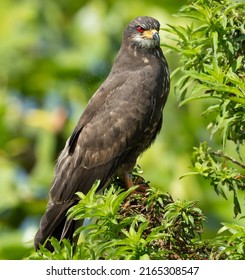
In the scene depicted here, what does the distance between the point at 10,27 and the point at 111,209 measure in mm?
7051

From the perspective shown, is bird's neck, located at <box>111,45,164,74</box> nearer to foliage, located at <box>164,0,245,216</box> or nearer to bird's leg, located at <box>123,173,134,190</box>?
bird's leg, located at <box>123,173,134,190</box>

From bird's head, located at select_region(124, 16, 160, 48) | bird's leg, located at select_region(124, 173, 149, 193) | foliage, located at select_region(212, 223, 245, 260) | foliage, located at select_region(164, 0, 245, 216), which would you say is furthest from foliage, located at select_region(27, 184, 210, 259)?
bird's head, located at select_region(124, 16, 160, 48)

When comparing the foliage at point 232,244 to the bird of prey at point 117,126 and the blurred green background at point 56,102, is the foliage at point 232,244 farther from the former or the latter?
the blurred green background at point 56,102

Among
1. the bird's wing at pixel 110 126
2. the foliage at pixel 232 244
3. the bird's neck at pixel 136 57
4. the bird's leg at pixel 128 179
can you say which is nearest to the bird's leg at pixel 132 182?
the bird's leg at pixel 128 179

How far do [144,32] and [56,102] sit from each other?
12.4 ft

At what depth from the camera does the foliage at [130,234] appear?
4910 millimetres

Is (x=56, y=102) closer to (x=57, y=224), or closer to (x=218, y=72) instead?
(x=57, y=224)

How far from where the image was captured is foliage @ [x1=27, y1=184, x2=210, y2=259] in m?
4.91

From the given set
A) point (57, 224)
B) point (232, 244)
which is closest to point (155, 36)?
point (57, 224)

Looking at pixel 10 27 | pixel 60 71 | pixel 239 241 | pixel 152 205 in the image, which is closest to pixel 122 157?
pixel 152 205

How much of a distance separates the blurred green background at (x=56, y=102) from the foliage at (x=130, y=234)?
4.14 m

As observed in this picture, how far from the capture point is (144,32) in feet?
24.4

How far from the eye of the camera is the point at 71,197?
22.1 ft

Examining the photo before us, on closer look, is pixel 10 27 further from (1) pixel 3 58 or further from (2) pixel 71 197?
(2) pixel 71 197
